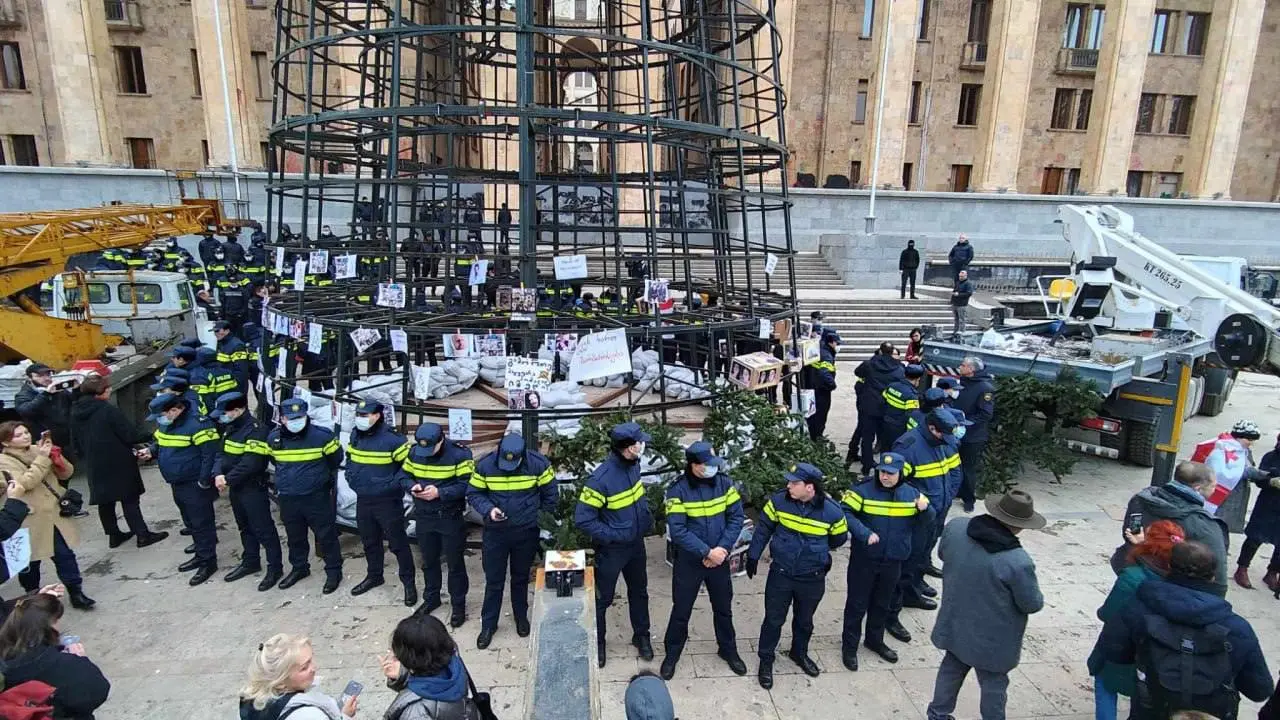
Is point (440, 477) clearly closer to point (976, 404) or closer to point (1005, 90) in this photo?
point (976, 404)

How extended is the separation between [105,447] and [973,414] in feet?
29.6

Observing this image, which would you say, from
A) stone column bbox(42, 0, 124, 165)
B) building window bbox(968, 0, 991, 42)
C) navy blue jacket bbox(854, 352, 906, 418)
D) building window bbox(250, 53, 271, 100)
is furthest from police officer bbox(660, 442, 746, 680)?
building window bbox(968, 0, 991, 42)

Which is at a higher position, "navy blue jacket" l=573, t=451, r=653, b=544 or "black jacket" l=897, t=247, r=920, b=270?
"black jacket" l=897, t=247, r=920, b=270

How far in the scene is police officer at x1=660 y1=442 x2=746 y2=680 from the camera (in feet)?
15.0

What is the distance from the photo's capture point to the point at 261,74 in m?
27.9

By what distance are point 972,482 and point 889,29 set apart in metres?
18.9

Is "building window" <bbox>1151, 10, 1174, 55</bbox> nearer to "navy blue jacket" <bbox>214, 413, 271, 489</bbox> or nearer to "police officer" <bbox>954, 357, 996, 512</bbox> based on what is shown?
"police officer" <bbox>954, 357, 996, 512</bbox>

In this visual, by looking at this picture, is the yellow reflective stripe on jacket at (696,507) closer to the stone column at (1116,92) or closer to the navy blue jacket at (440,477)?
the navy blue jacket at (440,477)

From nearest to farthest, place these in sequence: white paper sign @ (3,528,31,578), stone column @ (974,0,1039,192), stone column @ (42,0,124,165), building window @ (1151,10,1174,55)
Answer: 1. white paper sign @ (3,528,31,578)
2. stone column @ (42,0,124,165)
3. stone column @ (974,0,1039,192)
4. building window @ (1151,10,1174,55)

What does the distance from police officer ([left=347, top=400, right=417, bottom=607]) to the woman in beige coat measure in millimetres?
2358

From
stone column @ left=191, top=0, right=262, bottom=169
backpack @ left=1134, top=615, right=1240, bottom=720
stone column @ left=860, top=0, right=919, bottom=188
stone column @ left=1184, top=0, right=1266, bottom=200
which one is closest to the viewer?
backpack @ left=1134, top=615, right=1240, bottom=720

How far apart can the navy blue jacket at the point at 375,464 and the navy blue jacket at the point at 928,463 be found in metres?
4.18

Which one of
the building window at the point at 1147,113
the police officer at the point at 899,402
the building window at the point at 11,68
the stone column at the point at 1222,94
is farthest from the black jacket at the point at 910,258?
the building window at the point at 11,68

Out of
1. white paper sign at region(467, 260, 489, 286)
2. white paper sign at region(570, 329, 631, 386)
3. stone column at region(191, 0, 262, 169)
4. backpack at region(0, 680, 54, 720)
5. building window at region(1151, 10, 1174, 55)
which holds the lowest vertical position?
backpack at region(0, 680, 54, 720)
